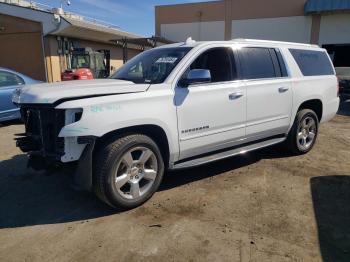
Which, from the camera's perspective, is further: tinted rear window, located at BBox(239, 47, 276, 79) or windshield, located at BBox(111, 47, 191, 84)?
tinted rear window, located at BBox(239, 47, 276, 79)

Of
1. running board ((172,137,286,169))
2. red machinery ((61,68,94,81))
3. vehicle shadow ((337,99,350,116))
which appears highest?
red machinery ((61,68,94,81))

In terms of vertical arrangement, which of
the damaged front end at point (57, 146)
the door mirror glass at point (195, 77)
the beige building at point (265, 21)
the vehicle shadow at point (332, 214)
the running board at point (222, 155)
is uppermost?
the beige building at point (265, 21)

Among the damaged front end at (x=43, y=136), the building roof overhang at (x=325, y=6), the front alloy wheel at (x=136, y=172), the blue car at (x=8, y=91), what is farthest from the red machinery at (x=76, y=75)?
the building roof overhang at (x=325, y=6)

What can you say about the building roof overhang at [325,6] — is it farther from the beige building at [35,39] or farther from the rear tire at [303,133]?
the rear tire at [303,133]

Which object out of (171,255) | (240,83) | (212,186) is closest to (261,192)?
(212,186)

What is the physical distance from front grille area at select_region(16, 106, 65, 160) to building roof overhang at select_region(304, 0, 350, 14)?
2654 centimetres

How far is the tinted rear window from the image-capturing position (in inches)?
192

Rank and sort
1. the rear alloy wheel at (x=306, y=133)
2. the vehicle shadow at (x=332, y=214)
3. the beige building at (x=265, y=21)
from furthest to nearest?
the beige building at (x=265, y=21), the rear alloy wheel at (x=306, y=133), the vehicle shadow at (x=332, y=214)

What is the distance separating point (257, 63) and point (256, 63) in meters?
0.02

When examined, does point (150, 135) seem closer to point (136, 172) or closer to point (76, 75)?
point (136, 172)

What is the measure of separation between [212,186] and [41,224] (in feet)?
7.03

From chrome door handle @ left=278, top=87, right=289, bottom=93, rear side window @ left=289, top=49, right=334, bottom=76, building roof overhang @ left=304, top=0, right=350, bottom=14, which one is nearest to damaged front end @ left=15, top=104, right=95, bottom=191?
chrome door handle @ left=278, top=87, right=289, bottom=93

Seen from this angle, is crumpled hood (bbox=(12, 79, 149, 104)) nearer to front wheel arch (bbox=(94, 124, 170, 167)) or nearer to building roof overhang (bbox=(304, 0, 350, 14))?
front wheel arch (bbox=(94, 124, 170, 167))

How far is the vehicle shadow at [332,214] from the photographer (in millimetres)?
3127
